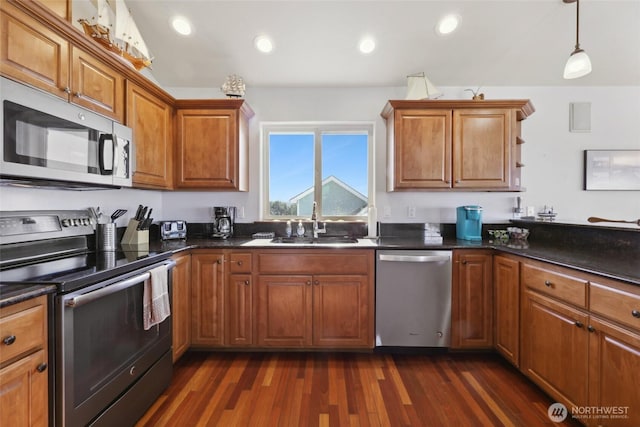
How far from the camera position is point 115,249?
198 cm

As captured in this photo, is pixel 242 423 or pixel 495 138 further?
pixel 495 138

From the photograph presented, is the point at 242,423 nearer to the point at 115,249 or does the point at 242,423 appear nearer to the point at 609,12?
the point at 115,249

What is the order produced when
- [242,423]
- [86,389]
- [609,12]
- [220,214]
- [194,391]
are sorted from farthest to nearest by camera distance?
[220,214]
[609,12]
[194,391]
[242,423]
[86,389]

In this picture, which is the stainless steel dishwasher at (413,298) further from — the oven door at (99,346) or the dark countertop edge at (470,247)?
the oven door at (99,346)

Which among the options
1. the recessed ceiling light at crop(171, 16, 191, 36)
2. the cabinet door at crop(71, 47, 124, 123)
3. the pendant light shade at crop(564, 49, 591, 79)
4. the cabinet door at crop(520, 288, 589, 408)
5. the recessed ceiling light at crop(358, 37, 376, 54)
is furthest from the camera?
Result: the recessed ceiling light at crop(358, 37, 376, 54)

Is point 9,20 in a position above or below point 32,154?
above

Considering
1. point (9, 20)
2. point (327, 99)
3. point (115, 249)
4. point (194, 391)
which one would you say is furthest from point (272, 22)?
point (194, 391)

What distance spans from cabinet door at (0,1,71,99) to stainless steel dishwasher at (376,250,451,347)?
2.26 metres

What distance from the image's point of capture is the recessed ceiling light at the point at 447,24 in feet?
7.43

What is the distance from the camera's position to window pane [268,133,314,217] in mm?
3045

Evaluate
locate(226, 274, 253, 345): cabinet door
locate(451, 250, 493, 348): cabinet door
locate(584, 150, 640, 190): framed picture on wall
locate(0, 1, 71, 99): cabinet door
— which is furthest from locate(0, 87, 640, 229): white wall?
locate(0, 1, 71, 99): cabinet door

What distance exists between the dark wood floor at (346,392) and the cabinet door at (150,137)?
1.50 meters

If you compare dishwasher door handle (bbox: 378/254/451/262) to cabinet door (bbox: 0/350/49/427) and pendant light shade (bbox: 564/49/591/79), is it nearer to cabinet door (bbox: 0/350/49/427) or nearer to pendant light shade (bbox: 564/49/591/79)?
pendant light shade (bbox: 564/49/591/79)

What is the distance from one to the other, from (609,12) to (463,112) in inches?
49.5
